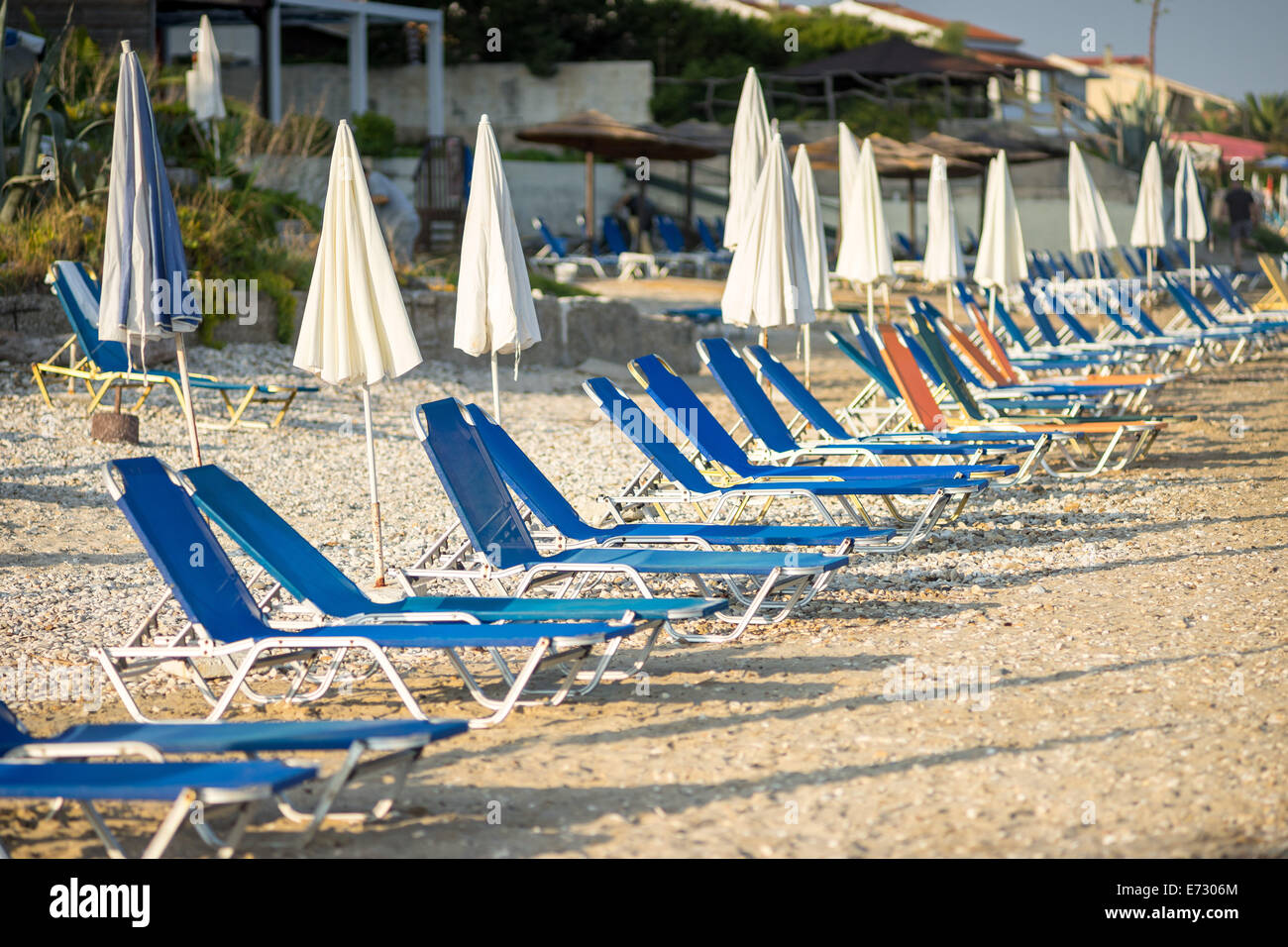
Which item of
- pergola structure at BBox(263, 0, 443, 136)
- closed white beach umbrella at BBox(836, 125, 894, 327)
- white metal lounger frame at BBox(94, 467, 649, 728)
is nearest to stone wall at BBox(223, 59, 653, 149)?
pergola structure at BBox(263, 0, 443, 136)

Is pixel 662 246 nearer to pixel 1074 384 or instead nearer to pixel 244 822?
pixel 1074 384

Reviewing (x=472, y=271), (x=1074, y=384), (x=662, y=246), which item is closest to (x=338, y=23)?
(x=662, y=246)

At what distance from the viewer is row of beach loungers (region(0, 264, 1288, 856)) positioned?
3.33m

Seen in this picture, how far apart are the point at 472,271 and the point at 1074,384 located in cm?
519

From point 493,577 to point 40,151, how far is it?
985 centimetres

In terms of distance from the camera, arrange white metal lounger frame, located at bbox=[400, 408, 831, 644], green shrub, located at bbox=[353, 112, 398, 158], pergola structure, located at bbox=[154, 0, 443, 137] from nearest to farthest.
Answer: white metal lounger frame, located at bbox=[400, 408, 831, 644]
pergola structure, located at bbox=[154, 0, 443, 137]
green shrub, located at bbox=[353, 112, 398, 158]

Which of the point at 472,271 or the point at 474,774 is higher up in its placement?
the point at 472,271

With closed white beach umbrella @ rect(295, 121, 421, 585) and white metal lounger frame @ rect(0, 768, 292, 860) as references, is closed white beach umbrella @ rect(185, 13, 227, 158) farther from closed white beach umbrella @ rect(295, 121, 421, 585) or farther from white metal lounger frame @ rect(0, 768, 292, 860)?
white metal lounger frame @ rect(0, 768, 292, 860)

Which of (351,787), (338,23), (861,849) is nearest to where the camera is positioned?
(861,849)

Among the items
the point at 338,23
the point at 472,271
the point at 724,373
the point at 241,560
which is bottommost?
the point at 241,560

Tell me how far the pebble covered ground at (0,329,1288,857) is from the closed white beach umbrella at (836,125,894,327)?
12.6 feet

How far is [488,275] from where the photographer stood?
655cm

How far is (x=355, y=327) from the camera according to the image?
5.81 metres

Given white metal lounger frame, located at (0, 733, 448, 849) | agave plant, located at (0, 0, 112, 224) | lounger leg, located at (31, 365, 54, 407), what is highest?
agave plant, located at (0, 0, 112, 224)
